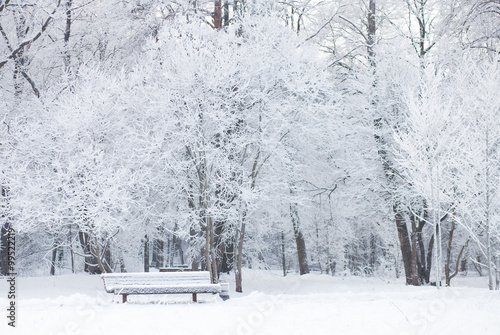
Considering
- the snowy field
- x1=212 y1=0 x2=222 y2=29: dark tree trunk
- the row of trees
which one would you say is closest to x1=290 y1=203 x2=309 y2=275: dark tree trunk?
the row of trees

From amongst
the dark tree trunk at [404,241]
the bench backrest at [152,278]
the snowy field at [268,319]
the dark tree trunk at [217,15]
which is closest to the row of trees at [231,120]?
the dark tree trunk at [404,241]

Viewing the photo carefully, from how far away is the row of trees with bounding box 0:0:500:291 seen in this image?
11695mm

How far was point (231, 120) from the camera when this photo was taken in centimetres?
1273

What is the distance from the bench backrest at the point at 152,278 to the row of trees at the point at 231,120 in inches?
81.3

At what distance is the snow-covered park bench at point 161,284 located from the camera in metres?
9.05

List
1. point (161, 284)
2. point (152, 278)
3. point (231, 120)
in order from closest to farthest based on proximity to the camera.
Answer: point (161, 284) < point (152, 278) < point (231, 120)

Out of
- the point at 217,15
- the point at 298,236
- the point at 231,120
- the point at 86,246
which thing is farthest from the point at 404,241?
the point at 86,246

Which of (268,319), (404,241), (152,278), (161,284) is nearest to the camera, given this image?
(268,319)

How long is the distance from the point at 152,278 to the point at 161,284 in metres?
0.33

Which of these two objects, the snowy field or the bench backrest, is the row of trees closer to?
the bench backrest

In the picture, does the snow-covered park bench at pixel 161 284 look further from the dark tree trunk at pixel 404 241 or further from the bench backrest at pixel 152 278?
the dark tree trunk at pixel 404 241

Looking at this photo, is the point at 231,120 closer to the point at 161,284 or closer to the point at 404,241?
the point at 161,284

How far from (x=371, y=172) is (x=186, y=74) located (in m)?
7.01

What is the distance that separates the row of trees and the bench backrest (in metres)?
2.06
